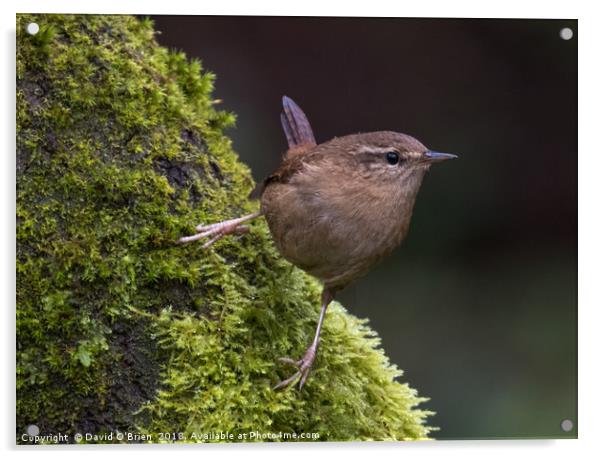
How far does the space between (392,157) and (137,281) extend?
1152mm

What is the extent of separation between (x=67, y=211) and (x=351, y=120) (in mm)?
1486

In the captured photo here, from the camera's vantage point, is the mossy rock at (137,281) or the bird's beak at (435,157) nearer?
the mossy rock at (137,281)

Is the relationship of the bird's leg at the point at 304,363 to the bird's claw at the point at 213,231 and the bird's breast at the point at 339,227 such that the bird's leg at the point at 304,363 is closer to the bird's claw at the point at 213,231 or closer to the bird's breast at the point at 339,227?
the bird's breast at the point at 339,227

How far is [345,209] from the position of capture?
2795mm

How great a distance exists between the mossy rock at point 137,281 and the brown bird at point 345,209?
13 centimetres

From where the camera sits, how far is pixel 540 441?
119 inches

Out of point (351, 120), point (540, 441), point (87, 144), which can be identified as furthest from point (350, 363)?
point (87, 144)

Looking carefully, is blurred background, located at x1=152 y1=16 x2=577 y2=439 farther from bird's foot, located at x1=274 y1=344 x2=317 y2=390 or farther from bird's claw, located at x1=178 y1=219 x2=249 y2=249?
bird's claw, located at x1=178 y1=219 x2=249 y2=249

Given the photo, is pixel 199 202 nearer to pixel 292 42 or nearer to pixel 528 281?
pixel 292 42

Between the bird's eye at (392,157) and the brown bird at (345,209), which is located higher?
the bird's eye at (392,157)

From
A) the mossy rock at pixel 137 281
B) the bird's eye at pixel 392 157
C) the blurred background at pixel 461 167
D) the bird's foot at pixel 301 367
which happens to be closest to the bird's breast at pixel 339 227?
the bird's eye at pixel 392 157

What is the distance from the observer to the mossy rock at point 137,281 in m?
2.48

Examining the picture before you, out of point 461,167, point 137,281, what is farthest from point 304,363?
point 461,167

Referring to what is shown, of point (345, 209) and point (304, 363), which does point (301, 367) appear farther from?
point (345, 209)
